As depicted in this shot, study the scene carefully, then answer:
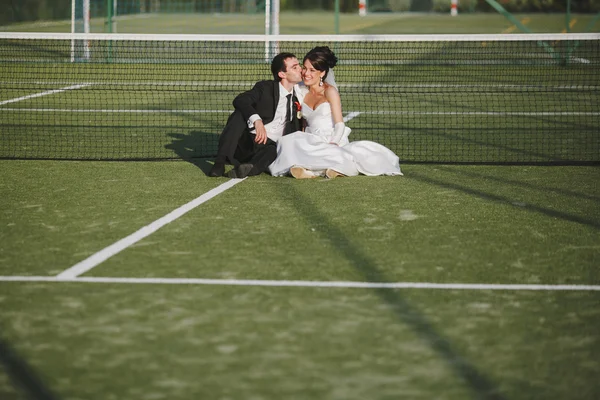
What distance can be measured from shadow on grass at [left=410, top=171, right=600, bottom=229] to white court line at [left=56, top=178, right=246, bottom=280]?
184 centimetres

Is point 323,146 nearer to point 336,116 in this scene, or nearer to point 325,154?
point 325,154

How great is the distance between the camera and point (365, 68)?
22531 millimetres

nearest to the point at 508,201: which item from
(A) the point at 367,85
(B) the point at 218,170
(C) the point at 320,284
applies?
(B) the point at 218,170

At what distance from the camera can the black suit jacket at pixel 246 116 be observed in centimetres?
939

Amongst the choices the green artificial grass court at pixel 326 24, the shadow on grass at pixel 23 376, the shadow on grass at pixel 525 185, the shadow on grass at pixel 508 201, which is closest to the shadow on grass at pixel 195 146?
the shadow on grass at pixel 508 201

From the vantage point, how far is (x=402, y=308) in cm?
523

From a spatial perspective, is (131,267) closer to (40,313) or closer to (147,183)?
(40,313)

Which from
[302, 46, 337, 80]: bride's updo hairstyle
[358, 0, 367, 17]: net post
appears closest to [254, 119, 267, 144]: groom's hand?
[302, 46, 337, 80]: bride's updo hairstyle

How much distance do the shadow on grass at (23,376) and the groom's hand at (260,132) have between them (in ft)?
15.7

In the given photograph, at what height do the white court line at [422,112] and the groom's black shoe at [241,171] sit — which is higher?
the white court line at [422,112]

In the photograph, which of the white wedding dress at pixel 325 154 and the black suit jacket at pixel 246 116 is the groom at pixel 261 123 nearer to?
the black suit jacket at pixel 246 116

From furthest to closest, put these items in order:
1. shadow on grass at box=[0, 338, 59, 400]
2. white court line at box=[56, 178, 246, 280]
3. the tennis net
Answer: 1. the tennis net
2. white court line at box=[56, 178, 246, 280]
3. shadow on grass at box=[0, 338, 59, 400]

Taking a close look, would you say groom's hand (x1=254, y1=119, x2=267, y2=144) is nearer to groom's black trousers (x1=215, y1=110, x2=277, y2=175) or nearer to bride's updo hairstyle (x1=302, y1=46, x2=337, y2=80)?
groom's black trousers (x1=215, y1=110, x2=277, y2=175)

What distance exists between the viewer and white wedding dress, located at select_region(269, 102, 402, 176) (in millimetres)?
9203
